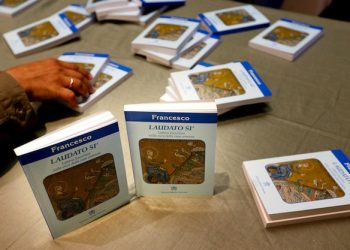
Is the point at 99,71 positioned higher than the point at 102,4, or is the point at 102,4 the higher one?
the point at 102,4

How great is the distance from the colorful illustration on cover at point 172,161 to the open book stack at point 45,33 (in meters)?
0.82

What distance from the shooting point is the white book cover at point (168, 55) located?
4.04 feet

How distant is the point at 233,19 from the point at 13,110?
0.91 meters

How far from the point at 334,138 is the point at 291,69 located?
13.5 inches

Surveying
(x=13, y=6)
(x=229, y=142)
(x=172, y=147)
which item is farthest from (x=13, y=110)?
(x=13, y=6)

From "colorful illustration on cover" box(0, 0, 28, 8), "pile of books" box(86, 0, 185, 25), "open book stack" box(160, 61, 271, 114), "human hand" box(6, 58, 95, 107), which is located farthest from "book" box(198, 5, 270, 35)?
"colorful illustration on cover" box(0, 0, 28, 8)

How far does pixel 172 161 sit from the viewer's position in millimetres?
754

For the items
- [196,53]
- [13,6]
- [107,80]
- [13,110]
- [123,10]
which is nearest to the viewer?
[13,110]

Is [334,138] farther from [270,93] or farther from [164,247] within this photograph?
[164,247]

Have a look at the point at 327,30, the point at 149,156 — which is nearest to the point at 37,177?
the point at 149,156

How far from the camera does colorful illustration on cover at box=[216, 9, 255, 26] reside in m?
1.44

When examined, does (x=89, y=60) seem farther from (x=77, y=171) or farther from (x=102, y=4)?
(x=77, y=171)

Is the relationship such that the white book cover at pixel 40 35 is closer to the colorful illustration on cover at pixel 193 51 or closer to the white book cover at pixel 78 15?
the white book cover at pixel 78 15

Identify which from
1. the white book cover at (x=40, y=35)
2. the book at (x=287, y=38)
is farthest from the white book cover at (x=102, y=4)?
the book at (x=287, y=38)
